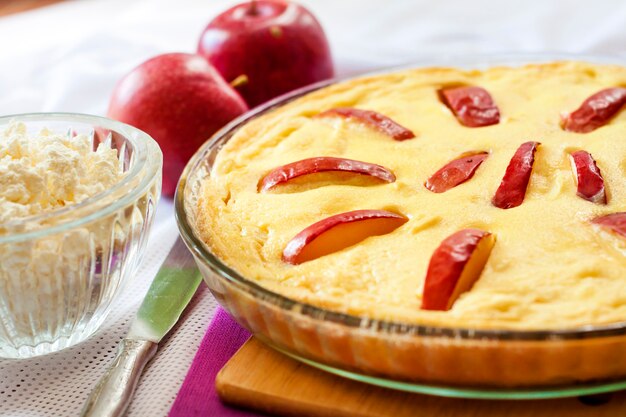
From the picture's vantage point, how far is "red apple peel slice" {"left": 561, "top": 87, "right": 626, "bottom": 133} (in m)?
2.17

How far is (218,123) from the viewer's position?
259cm

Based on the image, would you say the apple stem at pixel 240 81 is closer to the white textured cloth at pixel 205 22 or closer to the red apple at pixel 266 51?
the red apple at pixel 266 51

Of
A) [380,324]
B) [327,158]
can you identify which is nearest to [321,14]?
[327,158]

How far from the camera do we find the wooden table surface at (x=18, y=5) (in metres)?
4.50

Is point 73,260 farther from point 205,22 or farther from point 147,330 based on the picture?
point 205,22

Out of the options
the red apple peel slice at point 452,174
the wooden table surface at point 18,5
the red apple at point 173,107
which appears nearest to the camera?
the red apple peel slice at point 452,174

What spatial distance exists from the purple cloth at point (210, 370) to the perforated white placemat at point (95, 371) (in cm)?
4

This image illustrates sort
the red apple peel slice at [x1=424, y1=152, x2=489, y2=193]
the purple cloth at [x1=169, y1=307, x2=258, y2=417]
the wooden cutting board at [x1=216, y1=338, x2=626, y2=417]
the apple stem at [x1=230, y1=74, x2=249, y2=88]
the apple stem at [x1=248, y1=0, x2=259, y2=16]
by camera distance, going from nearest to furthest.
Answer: the wooden cutting board at [x1=216, y1=338, x2=626, y2=417], the purple cloth at [x1=169, y1=307, x2=258, y2=417], the red apple peel slice at [x1=424, y1=152, x2=489, y2=193], the apple stem at [x1=230, y1=74, x2=249, y2=88], the apple stem at [x1=248, y1=0, x2=259, y2=16]

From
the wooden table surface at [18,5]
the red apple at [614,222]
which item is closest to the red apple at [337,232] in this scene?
the red apple at [614,222]

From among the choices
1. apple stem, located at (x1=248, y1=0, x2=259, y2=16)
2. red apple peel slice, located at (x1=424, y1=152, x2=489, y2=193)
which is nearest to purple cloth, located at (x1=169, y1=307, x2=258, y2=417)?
red apple peel slice, located at (x1=424, y1=152, x2=489, y2=193)

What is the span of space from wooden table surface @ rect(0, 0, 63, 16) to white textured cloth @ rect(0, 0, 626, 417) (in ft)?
1.24

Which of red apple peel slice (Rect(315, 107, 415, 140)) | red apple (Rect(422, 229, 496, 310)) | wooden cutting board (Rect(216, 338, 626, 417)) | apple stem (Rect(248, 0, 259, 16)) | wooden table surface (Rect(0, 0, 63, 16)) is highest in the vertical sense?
red apple (Rect(422, 229, 496, 310))

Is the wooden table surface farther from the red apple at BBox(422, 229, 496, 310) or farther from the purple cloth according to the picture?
the red apple at BBox(422, 229, 496, 310)

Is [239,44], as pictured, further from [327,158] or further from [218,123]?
[327,158]
